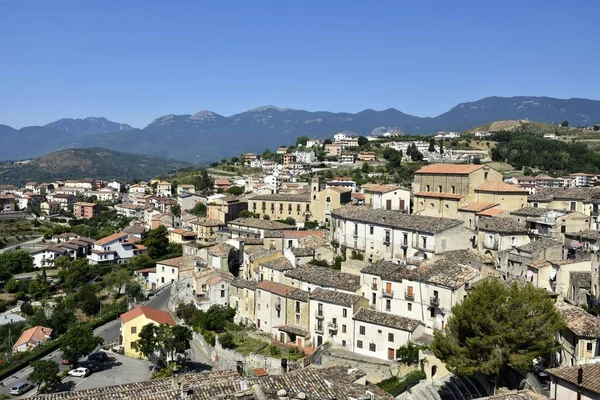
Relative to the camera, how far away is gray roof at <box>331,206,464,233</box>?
131ft

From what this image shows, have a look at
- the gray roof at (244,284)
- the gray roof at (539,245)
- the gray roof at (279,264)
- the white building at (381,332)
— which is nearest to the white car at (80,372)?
the gray roof at (244,284)

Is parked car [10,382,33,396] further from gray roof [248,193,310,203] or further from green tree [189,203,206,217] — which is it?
green tree [189,203,206,217]

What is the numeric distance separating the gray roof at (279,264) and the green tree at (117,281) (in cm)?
2622

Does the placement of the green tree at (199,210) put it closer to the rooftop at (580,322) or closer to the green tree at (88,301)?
the green tree at (88,301)

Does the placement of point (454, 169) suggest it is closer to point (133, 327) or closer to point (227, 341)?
point (227, 341)

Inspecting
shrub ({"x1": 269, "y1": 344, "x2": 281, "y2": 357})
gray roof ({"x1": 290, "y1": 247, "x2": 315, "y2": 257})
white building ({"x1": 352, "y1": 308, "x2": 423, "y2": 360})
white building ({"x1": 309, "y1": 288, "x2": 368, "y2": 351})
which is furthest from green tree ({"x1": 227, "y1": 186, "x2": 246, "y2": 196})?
white building ({"x1": 352, "y1": 308, "x2": 423, "y2": 360})

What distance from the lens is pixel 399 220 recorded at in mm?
43094

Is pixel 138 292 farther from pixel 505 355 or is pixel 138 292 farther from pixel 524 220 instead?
pixel 505 355

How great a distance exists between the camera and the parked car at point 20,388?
34.2m

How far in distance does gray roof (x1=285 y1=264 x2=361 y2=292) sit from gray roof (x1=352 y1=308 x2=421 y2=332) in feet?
7.14

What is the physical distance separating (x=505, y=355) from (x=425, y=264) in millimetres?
12094

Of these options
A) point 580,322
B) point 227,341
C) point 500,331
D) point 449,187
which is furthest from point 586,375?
point 449,187

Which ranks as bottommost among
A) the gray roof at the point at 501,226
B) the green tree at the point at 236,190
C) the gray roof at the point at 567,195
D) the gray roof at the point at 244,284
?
the gray roof at the point at 244,284

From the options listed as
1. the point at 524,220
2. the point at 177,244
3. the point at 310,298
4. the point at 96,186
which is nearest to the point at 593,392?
the point at 310,298
